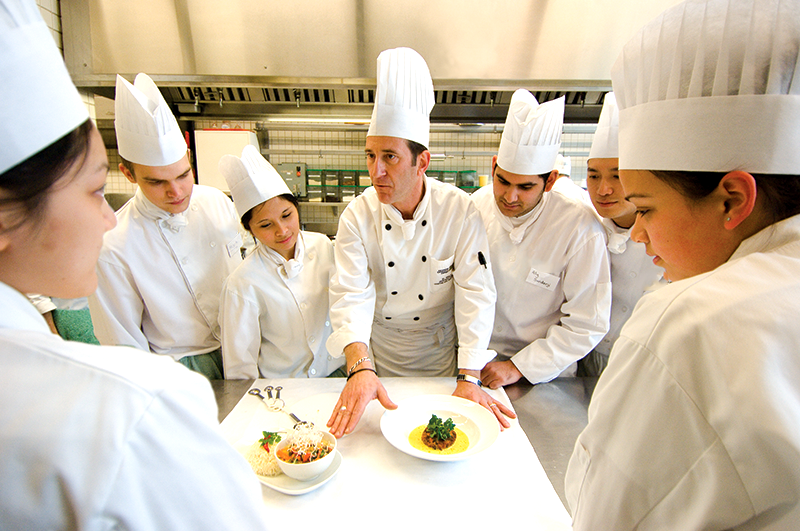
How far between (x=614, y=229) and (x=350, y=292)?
1.16m

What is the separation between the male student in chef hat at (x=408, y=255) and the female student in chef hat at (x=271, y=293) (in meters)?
0.20

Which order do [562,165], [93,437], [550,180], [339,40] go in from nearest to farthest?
[93,437] → [550,180] → [339,40] → [562,165]

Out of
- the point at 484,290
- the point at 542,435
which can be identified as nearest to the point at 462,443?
the point at 542,435

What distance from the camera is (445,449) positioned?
3.72ft

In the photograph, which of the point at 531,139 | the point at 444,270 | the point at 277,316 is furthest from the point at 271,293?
the point at 531,139

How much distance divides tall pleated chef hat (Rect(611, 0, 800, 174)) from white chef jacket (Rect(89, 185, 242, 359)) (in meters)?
1.76

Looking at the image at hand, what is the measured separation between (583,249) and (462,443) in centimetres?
98

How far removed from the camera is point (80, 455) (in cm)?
38

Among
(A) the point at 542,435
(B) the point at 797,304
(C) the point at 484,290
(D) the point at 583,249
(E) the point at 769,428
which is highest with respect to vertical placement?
(B) the point at 797,304

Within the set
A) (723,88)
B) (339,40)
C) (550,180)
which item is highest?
(339,40)

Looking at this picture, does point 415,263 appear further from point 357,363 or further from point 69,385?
point 69,385

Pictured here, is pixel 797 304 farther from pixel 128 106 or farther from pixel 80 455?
pixel 128 106

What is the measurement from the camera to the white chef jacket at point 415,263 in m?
1.65

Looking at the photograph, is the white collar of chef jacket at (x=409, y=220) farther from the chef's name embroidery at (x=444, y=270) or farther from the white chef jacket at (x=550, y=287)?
the white chef jacket at (x=550, y=287)
